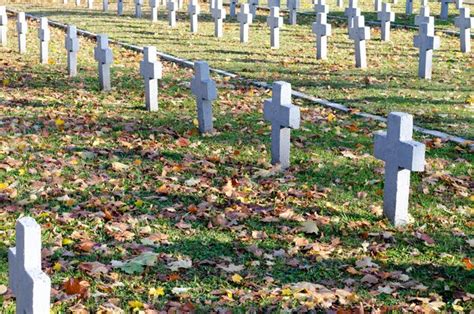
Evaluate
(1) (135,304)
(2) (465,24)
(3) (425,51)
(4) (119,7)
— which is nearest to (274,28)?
(2) (465,24)

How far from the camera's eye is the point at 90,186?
8.06 meters

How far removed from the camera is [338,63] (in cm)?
1633

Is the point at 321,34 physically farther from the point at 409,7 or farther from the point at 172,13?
the point at 409,7

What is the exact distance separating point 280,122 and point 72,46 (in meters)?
6.77

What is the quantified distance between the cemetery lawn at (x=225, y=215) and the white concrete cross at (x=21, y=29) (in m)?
5.97

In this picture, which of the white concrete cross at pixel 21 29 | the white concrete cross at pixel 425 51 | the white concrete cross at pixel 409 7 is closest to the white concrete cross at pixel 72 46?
the white concrete cross at pixel 21 29

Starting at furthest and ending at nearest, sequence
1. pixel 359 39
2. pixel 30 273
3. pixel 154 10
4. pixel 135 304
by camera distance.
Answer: pixel 154 10 < pixel 359 39 < pixel 135 304 < pixel 30 273

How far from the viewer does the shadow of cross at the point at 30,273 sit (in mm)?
4180

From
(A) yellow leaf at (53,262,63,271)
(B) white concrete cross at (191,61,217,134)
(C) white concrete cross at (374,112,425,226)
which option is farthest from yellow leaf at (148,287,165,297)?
(B) white concrete cross at (191,61,217,134)

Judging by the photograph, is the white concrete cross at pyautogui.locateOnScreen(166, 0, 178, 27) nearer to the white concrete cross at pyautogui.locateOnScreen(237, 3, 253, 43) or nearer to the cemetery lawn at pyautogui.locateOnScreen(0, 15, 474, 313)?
the white concrete cross at pyautogui.locateOnScreen(237, 3, 253, 43)

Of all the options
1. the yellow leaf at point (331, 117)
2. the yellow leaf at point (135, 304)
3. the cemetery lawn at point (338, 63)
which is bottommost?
the yellow leaf at point (135, 304)

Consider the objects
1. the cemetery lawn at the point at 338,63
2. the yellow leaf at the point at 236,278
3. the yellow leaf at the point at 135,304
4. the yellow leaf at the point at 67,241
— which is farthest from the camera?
the cemetery lawn at the point at 338,63

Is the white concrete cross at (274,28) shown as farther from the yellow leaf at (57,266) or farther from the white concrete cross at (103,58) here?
the yellow leaf at (57,266)

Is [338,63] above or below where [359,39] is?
below
